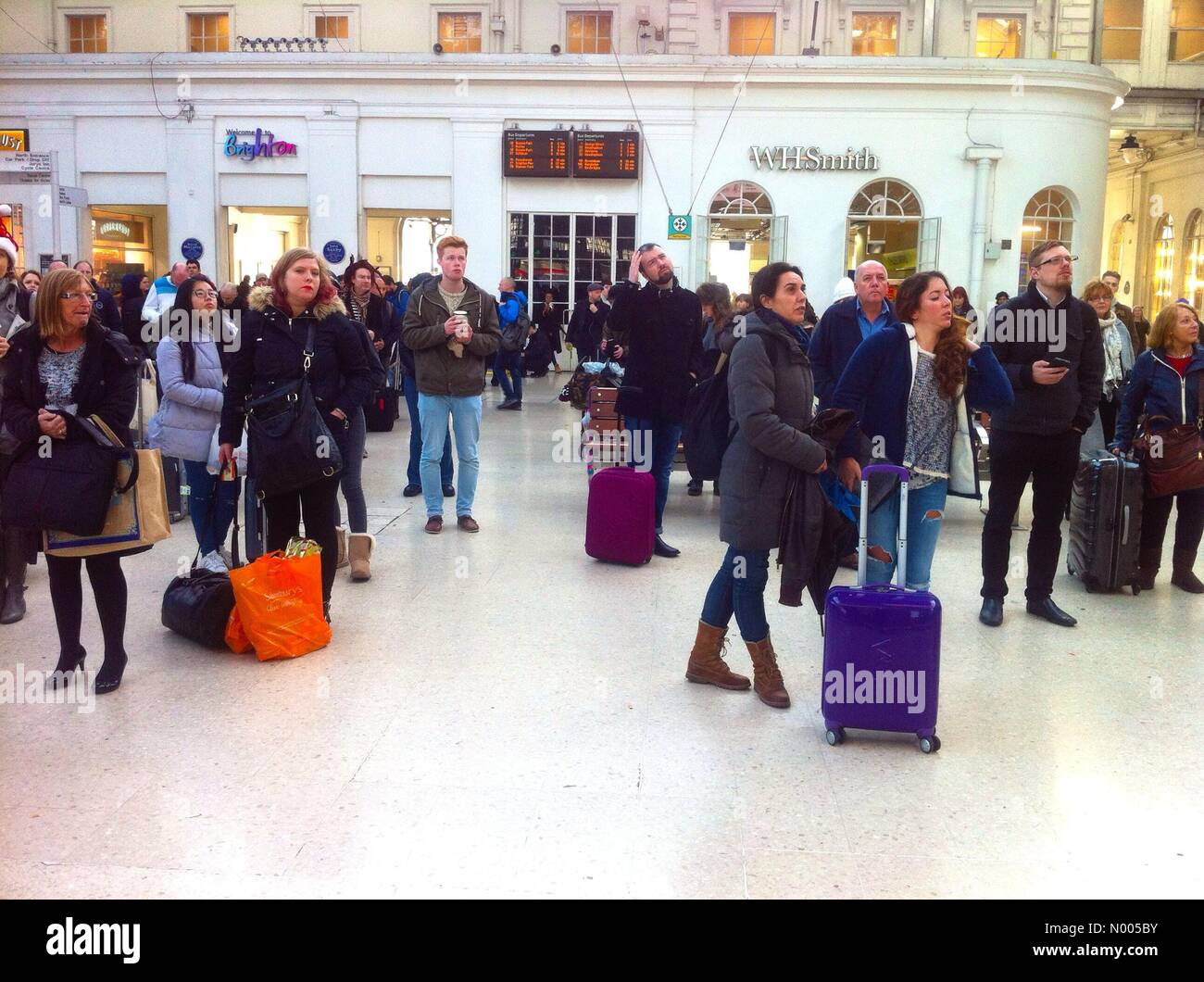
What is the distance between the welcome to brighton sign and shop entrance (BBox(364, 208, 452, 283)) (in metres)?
6.45

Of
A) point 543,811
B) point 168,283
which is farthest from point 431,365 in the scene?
point 543,811

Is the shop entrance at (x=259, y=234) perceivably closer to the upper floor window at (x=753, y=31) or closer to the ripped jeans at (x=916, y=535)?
the upper floor window at (x=753, y=31)

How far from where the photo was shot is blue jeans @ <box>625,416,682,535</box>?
7395 mm

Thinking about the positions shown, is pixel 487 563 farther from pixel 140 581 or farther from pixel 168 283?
pixel 168 283

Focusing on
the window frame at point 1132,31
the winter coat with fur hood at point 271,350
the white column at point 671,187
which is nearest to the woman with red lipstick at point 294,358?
the winter coat with fur hood at point 271,350

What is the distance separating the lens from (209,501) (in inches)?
249

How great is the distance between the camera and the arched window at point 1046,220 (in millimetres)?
21922

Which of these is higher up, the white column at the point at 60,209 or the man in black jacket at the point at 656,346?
the white column at the point at 60,209

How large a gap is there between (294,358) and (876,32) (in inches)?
Result: 837

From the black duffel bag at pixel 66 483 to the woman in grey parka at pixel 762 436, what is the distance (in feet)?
8.07

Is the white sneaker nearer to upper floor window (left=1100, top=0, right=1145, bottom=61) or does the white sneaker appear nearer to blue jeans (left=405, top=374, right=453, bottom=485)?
blue jeans (left=405, top=374, right=453, bottom=485)

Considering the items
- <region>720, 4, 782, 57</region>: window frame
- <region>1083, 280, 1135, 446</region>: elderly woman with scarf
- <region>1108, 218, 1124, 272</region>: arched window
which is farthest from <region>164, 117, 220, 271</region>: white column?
<region>1108, 218, 1124, 272</region>: arched window

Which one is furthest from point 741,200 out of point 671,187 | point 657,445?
point 657,445
